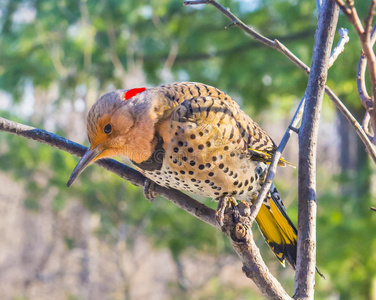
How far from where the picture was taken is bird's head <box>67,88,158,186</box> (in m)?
2.06

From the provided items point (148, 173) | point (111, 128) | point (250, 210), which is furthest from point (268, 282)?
point (111, 128)

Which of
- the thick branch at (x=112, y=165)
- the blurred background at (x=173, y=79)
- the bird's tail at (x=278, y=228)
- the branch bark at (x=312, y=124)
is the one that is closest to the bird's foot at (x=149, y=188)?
the thick branch at (x=112, y=165)

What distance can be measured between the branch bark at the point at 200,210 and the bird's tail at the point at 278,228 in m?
0.59

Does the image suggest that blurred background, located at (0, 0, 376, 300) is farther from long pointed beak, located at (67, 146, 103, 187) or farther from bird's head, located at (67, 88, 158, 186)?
long pointed beak, located at (67, 146, 103, 187)

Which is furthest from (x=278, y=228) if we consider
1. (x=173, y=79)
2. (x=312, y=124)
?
Result: (x=173, y=79)

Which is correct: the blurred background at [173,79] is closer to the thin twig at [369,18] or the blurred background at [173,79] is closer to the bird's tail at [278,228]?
the bird's tail at [278,228]

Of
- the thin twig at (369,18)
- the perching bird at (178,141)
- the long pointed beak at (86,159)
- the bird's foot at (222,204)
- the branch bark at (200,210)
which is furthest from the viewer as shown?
the perching bird at (178,141)

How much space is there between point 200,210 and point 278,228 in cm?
69

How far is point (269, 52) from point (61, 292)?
853 cm

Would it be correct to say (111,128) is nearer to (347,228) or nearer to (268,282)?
(268,282)

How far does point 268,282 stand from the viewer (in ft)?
4.49

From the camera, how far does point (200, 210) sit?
5.99ft

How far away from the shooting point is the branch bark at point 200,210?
137 cm

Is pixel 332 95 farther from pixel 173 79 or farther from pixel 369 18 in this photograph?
pixel 173 79
